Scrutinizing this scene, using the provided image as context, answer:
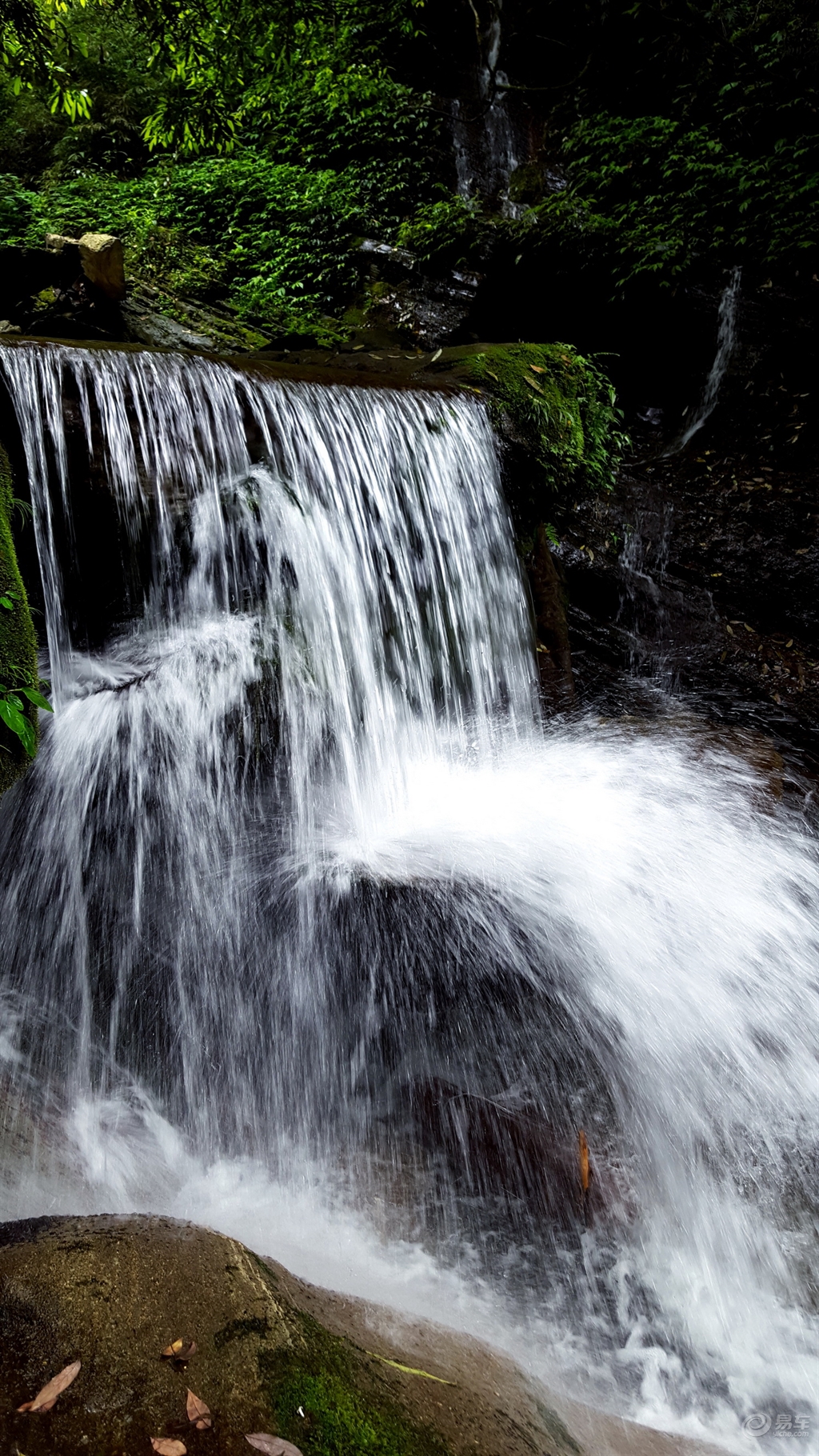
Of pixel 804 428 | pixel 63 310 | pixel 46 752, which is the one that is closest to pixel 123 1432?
pixel 46 752

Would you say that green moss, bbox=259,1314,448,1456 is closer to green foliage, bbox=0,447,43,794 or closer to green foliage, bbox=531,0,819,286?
green foliage, bbox=0,447,43,794

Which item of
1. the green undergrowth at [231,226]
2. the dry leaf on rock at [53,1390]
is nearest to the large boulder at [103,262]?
the green undergrowth at [231,226]

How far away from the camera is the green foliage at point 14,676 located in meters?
2.93

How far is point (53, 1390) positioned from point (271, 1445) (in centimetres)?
40

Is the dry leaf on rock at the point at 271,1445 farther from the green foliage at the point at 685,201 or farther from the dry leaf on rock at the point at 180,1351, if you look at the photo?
the green foliage at the point at 685,201

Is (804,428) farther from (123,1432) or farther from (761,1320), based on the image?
(123,1432)

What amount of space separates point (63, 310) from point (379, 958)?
665 centimetres

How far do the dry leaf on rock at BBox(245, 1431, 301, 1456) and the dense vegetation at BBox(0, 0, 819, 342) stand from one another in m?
8.15

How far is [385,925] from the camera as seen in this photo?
3.43m

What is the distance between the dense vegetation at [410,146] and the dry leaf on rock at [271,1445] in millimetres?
8150

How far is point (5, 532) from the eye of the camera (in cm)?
331

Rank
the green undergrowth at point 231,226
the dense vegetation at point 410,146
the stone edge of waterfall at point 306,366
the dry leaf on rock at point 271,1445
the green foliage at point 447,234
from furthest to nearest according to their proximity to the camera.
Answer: the green undergrowth at point 231,226 → the green foliage at point 447,234 → the dense vegetation at point 410,146 → the stone edge of waterfall at point 306,366 → the dry leaf on rock at point 271,1445

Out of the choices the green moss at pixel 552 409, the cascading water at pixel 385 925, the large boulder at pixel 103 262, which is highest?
the large boulder at pixel 103 262

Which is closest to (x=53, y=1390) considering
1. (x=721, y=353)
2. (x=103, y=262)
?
(x=103, y=262)
